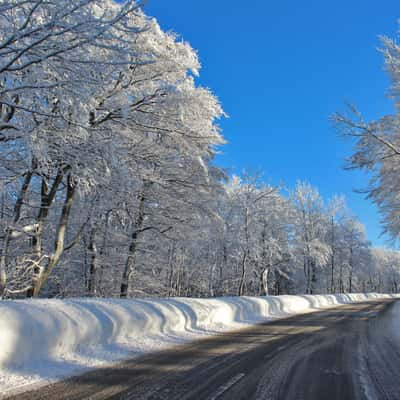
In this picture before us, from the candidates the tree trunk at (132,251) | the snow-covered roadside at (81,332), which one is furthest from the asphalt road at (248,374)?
the tree trunk at (132,251)

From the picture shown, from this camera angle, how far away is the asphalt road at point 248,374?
3949mm

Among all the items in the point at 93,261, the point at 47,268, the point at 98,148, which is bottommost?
the point at 47,268

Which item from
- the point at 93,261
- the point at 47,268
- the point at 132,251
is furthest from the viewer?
the point at 132,251

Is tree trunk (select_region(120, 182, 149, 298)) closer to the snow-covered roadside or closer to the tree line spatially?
the tree line

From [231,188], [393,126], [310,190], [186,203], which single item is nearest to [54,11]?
[186,203]

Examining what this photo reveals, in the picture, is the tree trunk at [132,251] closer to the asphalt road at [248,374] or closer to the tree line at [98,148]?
the tree line at [98,148]

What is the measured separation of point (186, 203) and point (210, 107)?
4.18 metres

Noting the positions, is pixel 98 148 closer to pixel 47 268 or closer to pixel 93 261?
pixel 47 268

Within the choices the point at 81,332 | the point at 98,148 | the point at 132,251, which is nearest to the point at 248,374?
the point at 81,332

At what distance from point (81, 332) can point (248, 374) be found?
296 centimetres

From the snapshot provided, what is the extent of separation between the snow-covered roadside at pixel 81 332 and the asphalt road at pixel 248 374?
0.52 meters

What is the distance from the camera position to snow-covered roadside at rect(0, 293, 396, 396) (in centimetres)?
441

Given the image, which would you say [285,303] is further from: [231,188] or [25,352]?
[25,352]

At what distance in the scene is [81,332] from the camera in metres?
5.62
